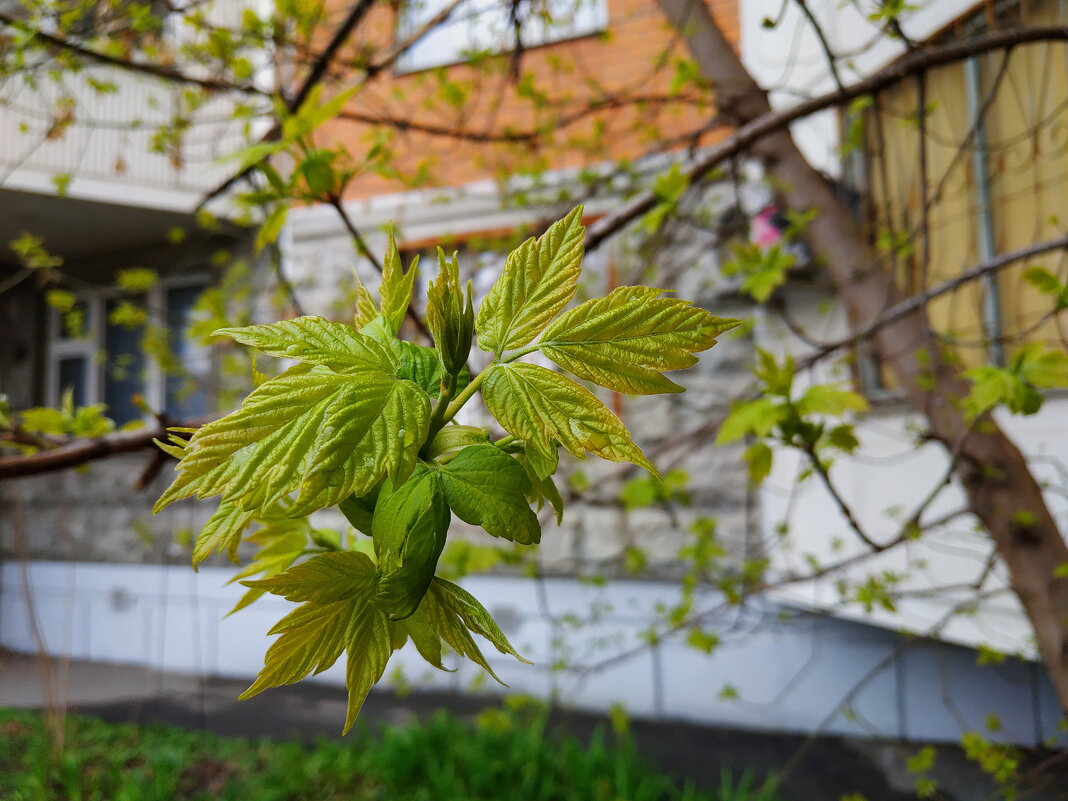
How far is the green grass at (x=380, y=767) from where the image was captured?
2312mm

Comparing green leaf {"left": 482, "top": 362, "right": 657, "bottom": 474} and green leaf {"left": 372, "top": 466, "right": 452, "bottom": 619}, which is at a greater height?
green leaf {"left": 482, "top": 362, "right": 657, "bottom": 474}

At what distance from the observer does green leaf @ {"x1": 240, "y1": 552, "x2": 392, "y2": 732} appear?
237mm

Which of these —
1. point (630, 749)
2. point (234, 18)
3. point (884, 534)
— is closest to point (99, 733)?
point (630, 749)

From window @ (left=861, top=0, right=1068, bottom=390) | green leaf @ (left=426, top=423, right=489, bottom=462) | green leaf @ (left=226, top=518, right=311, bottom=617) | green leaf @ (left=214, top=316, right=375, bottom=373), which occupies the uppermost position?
window @ (left=861, top=0, right=1068, bottom=390)

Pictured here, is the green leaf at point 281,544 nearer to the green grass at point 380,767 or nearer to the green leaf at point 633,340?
the green leaf at point 633,340

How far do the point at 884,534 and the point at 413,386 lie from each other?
2.48 meters

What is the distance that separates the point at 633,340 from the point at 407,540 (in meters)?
0.09

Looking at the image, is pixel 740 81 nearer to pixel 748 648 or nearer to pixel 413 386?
pixel 413 386

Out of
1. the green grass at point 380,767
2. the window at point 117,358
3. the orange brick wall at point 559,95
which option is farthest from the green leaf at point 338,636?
the window at point 117,358

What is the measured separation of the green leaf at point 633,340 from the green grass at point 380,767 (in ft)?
6.57

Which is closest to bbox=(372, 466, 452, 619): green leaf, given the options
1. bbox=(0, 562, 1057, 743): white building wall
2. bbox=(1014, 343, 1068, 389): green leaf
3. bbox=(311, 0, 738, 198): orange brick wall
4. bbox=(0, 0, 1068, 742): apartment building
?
bbox=(1014, 343, 1068, 389): green leaf

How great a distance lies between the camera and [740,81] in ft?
5.79

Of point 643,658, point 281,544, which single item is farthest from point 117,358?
point 281,544

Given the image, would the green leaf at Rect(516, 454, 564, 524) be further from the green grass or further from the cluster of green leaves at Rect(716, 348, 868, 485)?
the green grass
